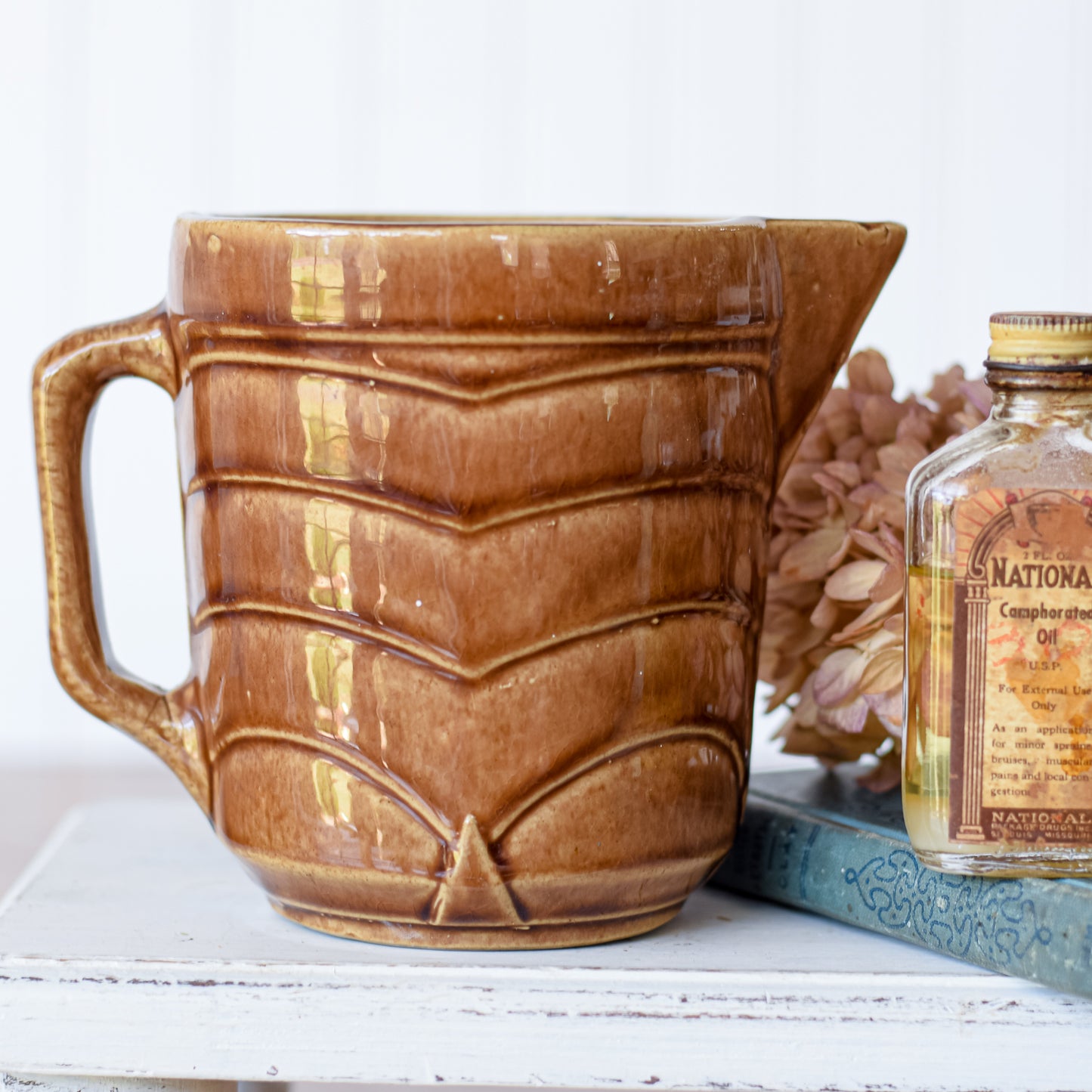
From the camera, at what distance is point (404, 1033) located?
0.44m

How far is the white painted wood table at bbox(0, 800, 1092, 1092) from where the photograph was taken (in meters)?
0.43

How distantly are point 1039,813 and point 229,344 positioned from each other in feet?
0.89

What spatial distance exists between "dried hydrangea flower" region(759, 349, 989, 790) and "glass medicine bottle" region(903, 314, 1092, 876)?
8 centimetres

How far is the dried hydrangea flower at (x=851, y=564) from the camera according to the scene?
0.52 m

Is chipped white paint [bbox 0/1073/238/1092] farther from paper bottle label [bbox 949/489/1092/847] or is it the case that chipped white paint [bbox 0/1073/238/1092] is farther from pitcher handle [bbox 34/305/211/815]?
paper bottle label [bbox 949/489/1092/847]

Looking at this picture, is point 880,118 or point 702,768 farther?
point 880,118

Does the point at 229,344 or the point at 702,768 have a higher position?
the point at 229,344

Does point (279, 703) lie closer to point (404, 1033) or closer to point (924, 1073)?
point (404, 1033)

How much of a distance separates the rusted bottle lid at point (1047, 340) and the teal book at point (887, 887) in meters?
0.15

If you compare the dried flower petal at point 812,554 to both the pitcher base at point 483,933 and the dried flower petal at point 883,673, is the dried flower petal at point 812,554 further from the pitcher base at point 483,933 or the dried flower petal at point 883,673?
the pitcher base at point 483,933

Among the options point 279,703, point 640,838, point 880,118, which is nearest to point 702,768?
point 640,838

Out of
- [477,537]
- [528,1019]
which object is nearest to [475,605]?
[477,537]

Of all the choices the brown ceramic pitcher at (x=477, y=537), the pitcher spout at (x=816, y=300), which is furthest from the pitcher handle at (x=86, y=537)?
the pitcher spout at (x=816, y=300)

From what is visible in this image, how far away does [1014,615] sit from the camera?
415 millimetres
